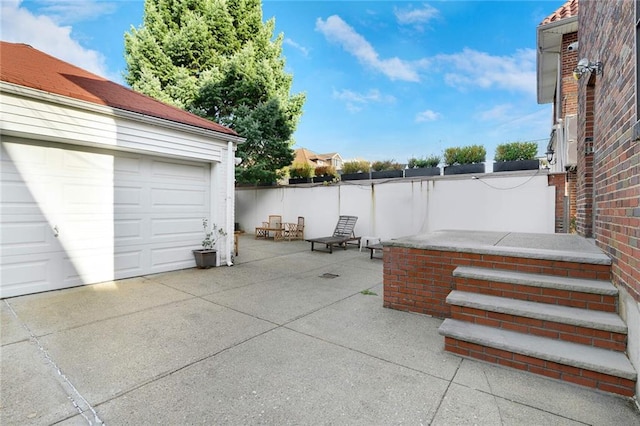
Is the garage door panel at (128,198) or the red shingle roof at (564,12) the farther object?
the red shingle roof at (564,12)

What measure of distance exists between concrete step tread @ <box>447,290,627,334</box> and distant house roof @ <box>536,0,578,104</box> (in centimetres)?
643

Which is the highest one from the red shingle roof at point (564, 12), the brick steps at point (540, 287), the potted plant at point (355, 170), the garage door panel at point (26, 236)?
the red shingle roof at point (564, 12)

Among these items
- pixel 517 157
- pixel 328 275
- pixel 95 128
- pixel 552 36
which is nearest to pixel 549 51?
pixel 552 36

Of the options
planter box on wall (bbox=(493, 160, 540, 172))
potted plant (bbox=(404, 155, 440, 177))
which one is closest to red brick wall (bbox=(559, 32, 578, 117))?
planter box on wall (bbox=(493, 160, 540, 172))

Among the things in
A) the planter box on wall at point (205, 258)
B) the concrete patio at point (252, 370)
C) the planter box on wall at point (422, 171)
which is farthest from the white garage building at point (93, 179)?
the planter box on wall at point (422, 171)

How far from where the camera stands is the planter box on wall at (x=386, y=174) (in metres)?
9.56

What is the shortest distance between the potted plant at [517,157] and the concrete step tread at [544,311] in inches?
248

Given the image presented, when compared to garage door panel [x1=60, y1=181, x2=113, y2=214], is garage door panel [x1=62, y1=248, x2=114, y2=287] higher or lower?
lower

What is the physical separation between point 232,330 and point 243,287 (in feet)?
5.65

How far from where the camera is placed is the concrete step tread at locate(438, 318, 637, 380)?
6.57 ft

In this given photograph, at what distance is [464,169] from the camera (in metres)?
8.29

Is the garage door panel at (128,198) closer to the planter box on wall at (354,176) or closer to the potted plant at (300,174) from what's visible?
the planter box on wall at (354,176)

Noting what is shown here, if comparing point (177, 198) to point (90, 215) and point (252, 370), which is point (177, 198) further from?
point (252, 370)

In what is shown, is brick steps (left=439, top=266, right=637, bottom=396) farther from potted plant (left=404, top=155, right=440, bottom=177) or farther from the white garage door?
potted plant (left=404, top=155, right=440, bottom=177)
